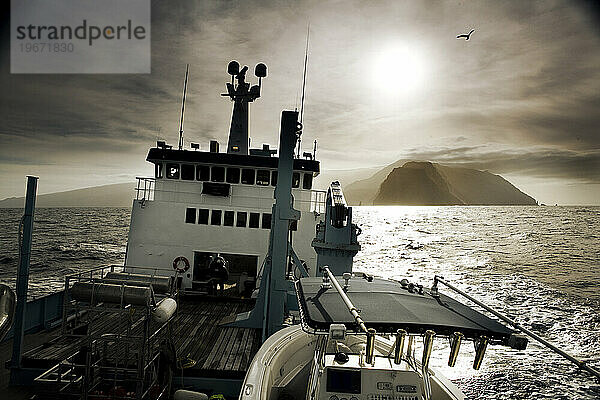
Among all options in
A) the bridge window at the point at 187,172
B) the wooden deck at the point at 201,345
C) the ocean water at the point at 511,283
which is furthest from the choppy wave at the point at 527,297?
the bridge window at the point at 187,172

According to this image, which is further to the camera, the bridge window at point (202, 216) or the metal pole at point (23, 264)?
the bridge window at point (202, 216)

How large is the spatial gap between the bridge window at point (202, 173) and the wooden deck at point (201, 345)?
585 centimetres

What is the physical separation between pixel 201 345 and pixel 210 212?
746cm

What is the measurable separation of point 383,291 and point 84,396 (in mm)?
5446

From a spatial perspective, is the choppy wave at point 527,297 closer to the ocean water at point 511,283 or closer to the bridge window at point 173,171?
the ocean water at point 511,283

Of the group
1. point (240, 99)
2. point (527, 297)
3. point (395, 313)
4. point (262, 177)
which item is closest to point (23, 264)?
point (395, 313)

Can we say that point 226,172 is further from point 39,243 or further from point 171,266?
point 39,243

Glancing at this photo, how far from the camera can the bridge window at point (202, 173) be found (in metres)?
16.7

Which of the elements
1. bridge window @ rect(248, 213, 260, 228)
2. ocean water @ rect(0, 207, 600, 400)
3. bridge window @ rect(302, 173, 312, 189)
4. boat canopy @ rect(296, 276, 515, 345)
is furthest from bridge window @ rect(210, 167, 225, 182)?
ocean water @ rect(0, 207, 600, 400)

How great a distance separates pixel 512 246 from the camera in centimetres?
7256

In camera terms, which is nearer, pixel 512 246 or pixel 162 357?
pixel 162 357

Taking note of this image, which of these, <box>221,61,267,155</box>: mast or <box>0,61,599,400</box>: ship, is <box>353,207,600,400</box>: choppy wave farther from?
<box>221,61,267,155</box>: mast

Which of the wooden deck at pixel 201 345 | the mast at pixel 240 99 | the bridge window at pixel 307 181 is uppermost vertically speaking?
the mast at pixel 240 99

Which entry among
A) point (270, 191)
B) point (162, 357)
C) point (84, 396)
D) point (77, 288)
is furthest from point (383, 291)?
point (270, 191)
